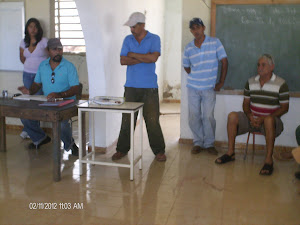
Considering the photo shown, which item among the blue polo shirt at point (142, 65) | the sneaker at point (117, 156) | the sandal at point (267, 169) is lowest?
the sandal at point (267, 169)

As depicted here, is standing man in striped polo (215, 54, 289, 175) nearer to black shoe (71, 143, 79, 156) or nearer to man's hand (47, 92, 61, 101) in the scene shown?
black shoe (71, 143, 79, 156)

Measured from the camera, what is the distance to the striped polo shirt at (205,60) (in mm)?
4340

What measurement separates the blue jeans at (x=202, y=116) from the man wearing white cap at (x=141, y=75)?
606mm

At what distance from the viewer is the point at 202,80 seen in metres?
4.40

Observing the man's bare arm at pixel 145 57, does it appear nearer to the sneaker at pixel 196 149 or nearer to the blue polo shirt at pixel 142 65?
the blue polo shirt at pixel 142 65

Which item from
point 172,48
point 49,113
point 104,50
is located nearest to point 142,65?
point 104,50

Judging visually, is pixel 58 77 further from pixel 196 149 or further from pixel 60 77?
pixel 196 149

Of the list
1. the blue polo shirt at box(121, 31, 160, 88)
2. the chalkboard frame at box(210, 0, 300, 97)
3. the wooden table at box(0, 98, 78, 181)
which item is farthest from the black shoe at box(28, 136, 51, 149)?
→ the chalkboard frame at box(210, 0, 300, 97)

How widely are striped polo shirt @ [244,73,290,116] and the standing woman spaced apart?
274 cm

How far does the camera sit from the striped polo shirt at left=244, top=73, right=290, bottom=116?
13.0 feet

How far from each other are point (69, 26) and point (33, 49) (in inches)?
161

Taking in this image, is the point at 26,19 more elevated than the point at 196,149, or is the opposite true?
the point at 26,19

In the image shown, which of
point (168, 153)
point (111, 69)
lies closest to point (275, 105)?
point (168, 153)

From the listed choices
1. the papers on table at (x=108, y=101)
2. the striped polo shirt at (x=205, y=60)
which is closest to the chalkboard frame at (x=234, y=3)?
the striped polo shirt at (x=205, y=60)
